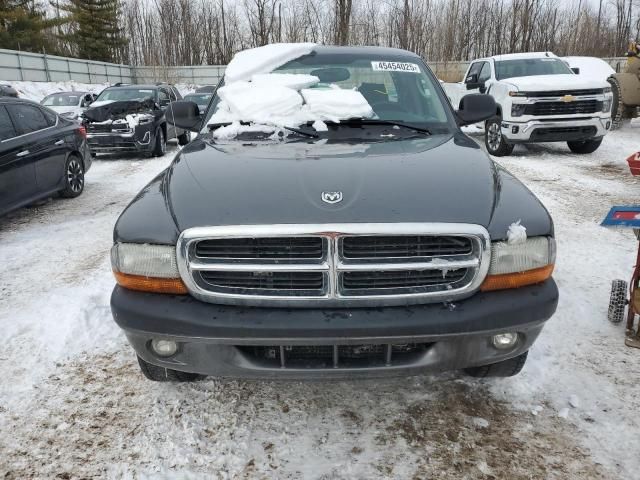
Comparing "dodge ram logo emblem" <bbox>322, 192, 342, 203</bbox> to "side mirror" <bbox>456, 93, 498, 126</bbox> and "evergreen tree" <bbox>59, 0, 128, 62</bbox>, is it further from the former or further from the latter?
"evergreen tree" <bbox>59, 0, 128, 62</bbox>

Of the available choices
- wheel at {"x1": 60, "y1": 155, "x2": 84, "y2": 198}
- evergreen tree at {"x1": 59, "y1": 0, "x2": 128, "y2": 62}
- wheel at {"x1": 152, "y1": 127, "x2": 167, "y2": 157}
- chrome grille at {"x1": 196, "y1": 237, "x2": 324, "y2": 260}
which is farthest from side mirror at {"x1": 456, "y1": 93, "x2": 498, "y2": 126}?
evergreen tree at {"x1": 59, "y1": 0, "x2": 128, "y2": 62}

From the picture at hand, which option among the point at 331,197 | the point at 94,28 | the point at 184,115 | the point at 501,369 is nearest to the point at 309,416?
the point at 501,369

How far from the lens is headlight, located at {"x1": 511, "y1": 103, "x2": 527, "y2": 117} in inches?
363

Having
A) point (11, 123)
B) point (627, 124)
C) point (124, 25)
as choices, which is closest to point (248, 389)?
point (11, 123)

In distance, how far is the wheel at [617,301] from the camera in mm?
3248

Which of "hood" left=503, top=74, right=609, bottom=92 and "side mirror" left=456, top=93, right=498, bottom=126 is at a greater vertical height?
"side mirror" left=456, top=93, right=498, bottom=126

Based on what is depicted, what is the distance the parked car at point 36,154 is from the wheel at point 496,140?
7.62 meters

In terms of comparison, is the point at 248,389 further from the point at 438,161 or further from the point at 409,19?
the point at 409,19

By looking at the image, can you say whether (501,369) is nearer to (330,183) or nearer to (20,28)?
(330,183)

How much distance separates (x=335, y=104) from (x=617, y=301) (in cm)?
225

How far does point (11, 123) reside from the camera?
20.1 feet

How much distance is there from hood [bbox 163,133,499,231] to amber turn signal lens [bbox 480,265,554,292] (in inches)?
9.7

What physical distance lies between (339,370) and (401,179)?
0.89 meters

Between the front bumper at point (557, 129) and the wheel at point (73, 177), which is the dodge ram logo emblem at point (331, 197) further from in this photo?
the front bumper at point (557, 129)
